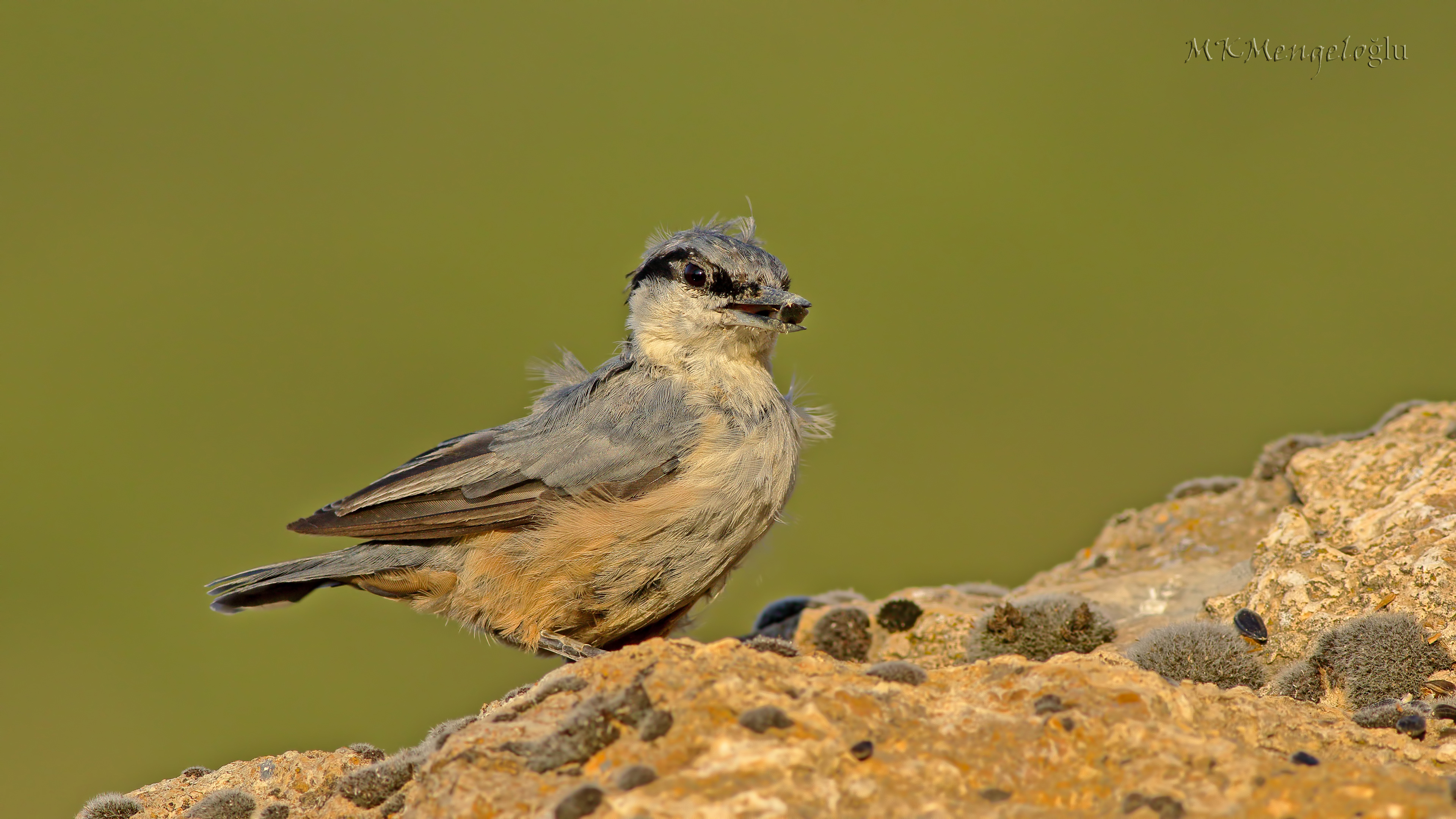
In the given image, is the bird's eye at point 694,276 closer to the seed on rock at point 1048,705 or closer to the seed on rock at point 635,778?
the seed on rock at point 1048,705

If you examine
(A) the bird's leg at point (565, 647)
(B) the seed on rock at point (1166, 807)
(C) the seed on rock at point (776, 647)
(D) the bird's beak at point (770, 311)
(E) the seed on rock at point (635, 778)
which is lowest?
(B) the seed on rock at point (1166, 807)

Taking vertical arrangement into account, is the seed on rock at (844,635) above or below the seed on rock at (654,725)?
above

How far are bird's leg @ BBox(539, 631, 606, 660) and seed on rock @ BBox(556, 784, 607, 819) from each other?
319 cm

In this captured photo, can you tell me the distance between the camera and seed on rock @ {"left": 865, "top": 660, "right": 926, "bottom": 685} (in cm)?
535

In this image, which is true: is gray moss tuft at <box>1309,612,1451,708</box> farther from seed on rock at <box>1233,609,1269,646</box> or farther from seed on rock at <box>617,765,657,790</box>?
seed on rock at <box>617,765,657,790</box>

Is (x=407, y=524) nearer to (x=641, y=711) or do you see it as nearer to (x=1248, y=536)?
(x=641, y=711)

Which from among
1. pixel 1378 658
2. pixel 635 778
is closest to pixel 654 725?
pixel 635 778

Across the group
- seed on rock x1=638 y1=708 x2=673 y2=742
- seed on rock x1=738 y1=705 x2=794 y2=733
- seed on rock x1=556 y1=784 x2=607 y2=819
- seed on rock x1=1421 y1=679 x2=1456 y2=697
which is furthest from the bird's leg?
seed on rock x1=1421 y1=679 x2=1456 y2=697

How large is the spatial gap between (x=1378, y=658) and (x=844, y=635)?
388 cm

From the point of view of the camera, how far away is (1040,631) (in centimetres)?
786

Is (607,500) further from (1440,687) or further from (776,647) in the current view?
(1440,687)

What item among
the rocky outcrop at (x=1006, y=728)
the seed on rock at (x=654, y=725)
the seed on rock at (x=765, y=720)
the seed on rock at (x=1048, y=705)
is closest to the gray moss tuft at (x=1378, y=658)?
the rocky outcrop at (x=1006, y=728)

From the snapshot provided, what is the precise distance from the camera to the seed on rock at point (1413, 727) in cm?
538

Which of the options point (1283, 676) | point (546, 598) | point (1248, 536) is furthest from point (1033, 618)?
point (546, 598)
